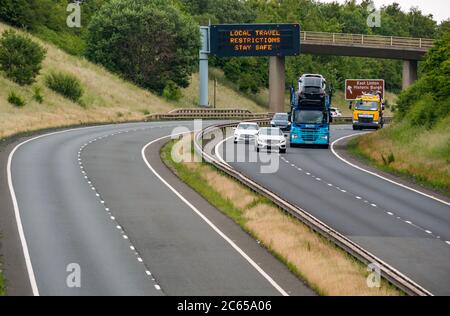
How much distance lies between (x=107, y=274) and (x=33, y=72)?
67.2m

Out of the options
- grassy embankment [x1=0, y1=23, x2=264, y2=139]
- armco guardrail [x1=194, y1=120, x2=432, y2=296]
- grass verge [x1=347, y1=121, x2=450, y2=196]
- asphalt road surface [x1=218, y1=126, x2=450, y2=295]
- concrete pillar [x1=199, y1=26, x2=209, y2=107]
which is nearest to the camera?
armco guardrail [x1=194, y1=120, x2=432, y2=296]

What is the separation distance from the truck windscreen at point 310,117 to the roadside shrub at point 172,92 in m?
50.9

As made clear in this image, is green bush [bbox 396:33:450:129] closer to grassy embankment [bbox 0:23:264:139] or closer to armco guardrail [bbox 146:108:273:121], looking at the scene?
grassy embankment [bbox 0:23:264:139]

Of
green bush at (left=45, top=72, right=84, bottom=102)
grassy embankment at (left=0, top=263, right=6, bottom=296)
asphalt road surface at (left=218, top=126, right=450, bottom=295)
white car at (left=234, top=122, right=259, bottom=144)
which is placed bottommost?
asphalt road surface at (left=218, top=126, right=450, bottom=295)

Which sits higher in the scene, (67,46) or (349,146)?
(67,46)

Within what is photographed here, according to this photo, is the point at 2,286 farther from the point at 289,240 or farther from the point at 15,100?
the point at 15,100

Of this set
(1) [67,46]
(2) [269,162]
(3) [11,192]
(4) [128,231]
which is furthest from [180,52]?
(4) [128,231]

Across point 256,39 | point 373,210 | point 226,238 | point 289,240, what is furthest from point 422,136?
point 256,39

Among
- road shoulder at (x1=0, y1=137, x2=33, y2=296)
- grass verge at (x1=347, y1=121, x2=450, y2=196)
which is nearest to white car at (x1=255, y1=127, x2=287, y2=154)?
grass verge at (x1=347, y1=121, x2=450, y2=196)

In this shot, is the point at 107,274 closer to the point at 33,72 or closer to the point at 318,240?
the point at 318,240

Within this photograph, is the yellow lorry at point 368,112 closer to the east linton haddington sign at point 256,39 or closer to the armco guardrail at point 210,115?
the armco guardrail at point 210,115

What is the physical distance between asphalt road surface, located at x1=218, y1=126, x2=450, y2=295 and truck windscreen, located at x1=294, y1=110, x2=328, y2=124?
19.4 feet

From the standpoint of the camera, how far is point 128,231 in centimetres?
3328

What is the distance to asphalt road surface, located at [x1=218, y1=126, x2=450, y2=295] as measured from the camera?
2984 centimetres
